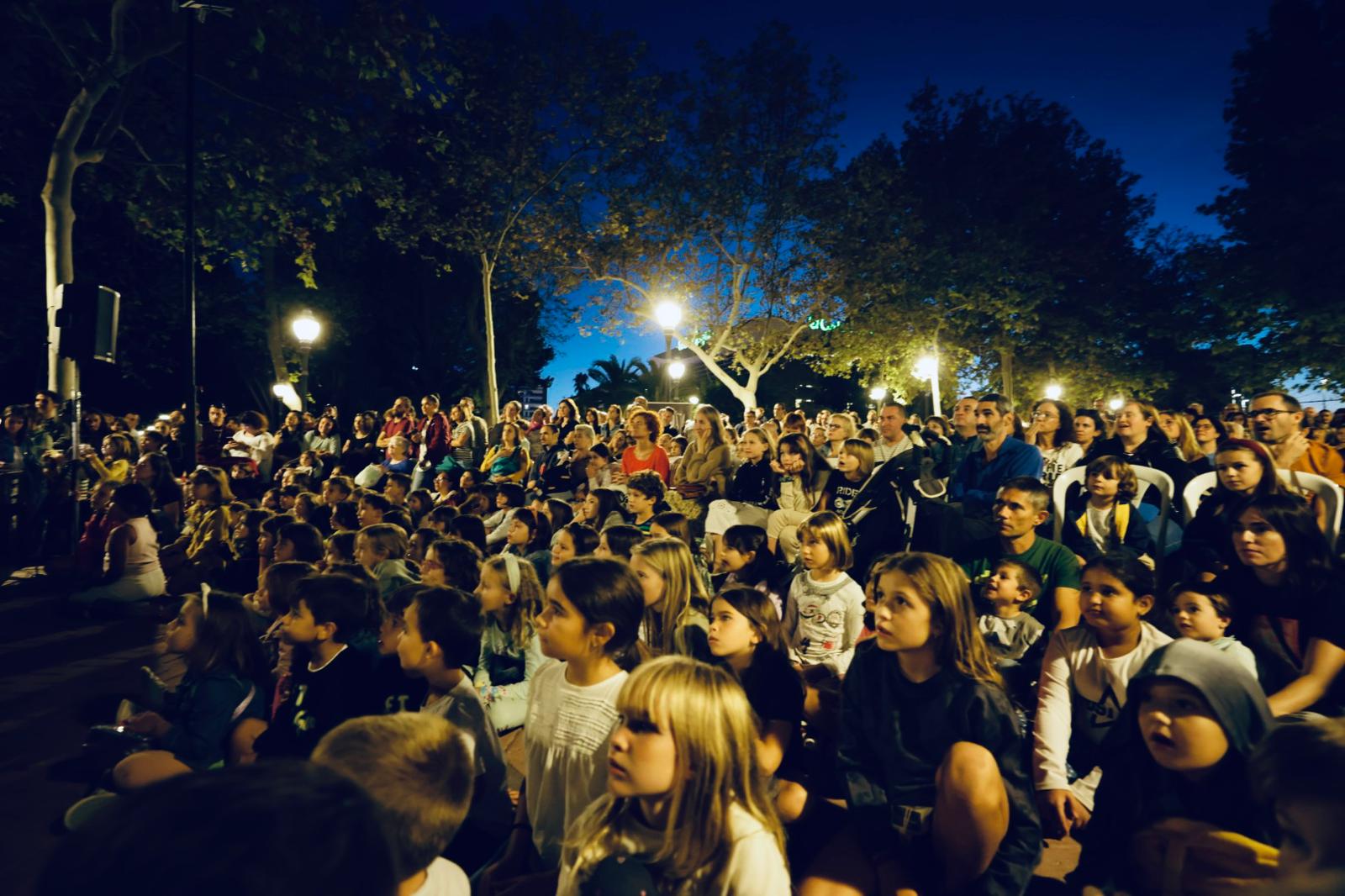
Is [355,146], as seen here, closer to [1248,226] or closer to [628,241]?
[628,241]

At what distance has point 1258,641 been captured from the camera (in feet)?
11.4

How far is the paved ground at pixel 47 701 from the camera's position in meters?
3.47

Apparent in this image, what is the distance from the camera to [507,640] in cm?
477

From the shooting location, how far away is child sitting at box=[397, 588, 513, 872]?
2918mm

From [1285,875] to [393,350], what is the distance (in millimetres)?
37707

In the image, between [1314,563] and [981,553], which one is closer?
[1314,563]

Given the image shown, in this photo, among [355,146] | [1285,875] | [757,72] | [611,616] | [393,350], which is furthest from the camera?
[393,350]

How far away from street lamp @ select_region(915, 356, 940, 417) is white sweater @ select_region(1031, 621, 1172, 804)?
870 inches

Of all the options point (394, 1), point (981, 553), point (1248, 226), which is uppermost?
point (394, 1)

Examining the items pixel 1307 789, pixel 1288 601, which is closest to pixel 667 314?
pixel 1288 601

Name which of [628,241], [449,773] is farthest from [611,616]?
[628,241]

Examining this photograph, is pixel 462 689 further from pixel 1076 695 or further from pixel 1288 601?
pixel 1288 601

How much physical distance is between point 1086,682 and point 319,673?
3567mm

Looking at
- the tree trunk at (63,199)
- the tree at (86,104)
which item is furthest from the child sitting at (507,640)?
the tree trunk at (63,199)
